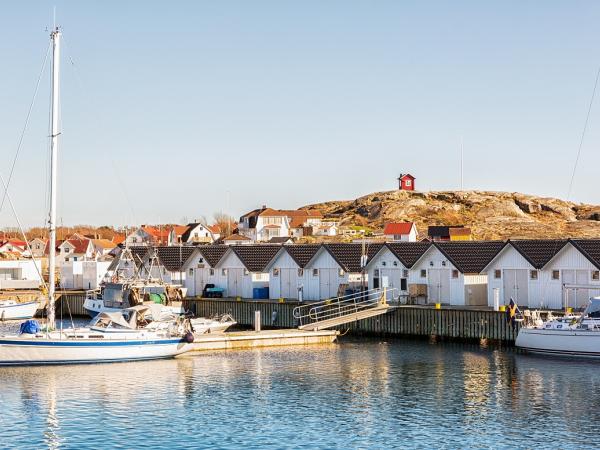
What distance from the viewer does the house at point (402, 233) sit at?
132 metres

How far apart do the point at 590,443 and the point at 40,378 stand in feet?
83.4

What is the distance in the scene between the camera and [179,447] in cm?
3059

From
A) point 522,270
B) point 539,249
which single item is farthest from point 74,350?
point 539,249

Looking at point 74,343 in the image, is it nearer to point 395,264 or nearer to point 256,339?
point 256,339

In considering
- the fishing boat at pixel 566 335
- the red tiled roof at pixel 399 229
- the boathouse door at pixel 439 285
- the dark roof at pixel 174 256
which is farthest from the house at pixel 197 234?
the fishing boat at pixel 566 335

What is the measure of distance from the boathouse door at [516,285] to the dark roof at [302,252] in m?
17.0

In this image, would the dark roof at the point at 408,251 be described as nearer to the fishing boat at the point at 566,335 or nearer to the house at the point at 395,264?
the house at the point at 395,264

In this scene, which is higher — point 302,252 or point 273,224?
point 273,224

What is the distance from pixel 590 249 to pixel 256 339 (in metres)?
21.3

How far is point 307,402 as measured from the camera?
124 feet

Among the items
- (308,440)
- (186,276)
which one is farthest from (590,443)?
(186,276)

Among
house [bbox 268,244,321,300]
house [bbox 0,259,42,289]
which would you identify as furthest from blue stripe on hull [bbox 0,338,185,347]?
house [bbox 0,259,42,289]

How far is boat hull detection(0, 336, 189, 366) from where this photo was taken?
1829 inches

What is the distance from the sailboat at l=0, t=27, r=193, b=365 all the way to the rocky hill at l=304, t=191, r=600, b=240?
4193 inches
